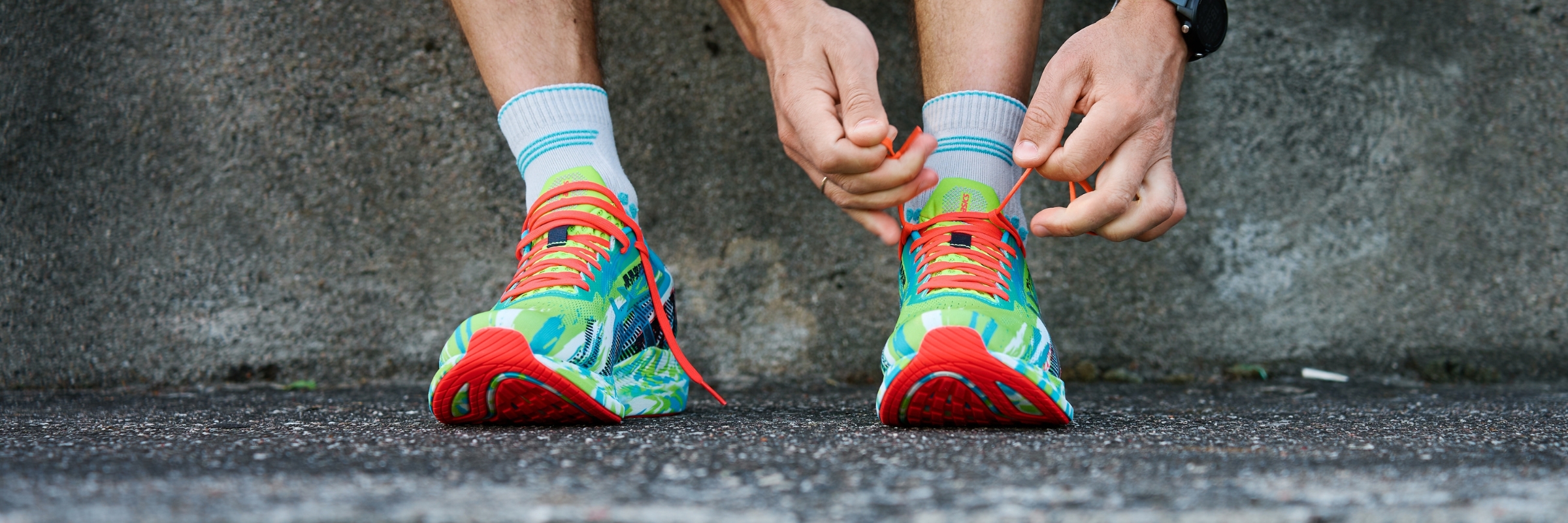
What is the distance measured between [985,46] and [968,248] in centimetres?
26

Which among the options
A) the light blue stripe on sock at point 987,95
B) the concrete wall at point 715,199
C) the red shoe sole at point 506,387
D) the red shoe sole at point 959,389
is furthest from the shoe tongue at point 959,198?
the concrete wall at point 715,199

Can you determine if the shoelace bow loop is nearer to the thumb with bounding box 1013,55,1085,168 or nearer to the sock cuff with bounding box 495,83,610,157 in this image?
the thumb with bounding box 1013,55,1085,168

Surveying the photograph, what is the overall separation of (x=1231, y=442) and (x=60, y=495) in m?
0.85

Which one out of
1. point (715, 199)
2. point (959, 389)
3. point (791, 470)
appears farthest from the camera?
point (715, 199)

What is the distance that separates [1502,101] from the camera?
5.37 ft

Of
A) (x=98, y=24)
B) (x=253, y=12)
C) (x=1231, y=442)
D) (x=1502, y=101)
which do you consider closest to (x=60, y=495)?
(x=1231, y=442)

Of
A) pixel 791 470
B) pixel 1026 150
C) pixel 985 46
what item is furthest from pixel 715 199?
pixel 791 470

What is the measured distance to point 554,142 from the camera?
1036mm

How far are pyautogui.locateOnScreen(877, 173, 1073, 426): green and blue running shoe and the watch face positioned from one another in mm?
260

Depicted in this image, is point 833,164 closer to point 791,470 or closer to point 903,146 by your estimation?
point 903,146

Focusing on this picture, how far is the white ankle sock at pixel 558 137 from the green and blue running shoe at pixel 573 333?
0.07 ft

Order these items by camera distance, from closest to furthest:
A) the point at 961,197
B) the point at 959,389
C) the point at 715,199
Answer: the point at 959,389 → the point at 961,197 → the point at 715,199

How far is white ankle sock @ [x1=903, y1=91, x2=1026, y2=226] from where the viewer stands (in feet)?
3.29

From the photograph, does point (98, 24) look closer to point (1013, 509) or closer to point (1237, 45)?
point (1013, 509)
